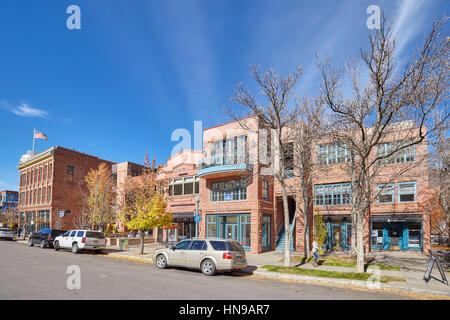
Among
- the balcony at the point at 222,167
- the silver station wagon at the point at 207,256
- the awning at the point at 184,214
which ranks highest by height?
the balcony at the point at 222,167

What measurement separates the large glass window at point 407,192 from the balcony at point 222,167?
11285 mm

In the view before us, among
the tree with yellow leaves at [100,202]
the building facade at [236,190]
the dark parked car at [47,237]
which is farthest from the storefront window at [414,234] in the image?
the tree with yellow leaves at [100,202]

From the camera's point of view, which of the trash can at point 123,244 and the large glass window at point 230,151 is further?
the trash can at point 123,244

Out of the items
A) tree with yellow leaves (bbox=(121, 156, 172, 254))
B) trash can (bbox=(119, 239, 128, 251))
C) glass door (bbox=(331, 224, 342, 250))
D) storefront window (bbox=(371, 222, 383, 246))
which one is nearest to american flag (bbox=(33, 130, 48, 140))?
trash can (bbox=(119, 239, 128, 251))

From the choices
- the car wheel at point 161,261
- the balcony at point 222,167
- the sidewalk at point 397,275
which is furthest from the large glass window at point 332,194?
the car wheel at point 161,261

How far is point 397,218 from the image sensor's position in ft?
75.2

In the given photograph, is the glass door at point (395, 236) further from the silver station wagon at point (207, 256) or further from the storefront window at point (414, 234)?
the silver station wagon at point (207, 256)

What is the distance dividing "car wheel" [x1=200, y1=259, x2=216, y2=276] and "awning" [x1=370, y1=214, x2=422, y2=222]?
15.7 metres

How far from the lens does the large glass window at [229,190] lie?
80.6 ft

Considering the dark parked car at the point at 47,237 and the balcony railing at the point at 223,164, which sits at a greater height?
the balcony railing at the point at 223,164

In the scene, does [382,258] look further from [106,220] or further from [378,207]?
[106,220]

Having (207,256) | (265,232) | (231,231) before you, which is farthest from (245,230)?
(207,256)

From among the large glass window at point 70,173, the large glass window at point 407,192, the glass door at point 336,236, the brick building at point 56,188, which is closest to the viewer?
the large glass window at point 407,192

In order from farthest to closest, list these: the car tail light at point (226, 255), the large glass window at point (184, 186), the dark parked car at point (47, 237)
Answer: the large glass window at point (184, 186) < the dark parked car at point (47, 237) < the car tail light at point (226, 255)
